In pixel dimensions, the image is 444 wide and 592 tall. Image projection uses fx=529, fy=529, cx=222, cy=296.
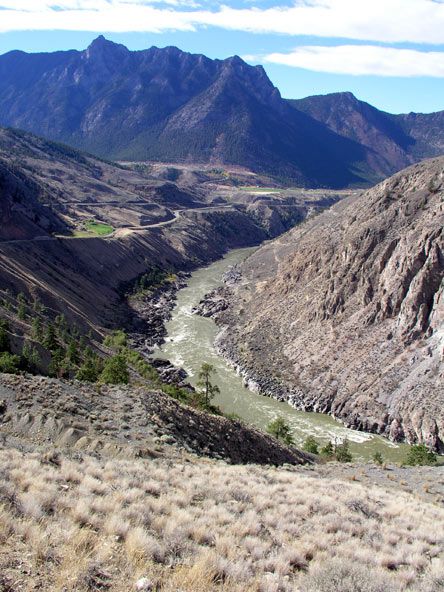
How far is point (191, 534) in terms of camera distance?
34.3 ft

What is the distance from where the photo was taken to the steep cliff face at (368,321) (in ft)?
148

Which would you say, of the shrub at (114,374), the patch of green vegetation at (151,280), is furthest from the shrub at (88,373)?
the patch of green vegetation at (151,280)

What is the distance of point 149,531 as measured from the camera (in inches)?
401

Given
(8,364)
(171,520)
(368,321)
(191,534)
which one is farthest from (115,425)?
(368,321)

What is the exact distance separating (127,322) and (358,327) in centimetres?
3137

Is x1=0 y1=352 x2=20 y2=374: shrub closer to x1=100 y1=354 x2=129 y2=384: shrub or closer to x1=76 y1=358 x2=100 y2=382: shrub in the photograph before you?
x1=76 y1=358 x2=100 y2=382: shrub

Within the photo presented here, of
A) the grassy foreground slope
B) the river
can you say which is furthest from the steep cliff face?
the grassy foreground slope

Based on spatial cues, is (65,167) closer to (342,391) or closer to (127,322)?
(127,322)

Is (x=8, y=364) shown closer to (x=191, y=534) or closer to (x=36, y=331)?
(x=36, y=331)

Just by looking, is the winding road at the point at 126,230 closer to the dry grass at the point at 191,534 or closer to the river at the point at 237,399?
the river at the point at 237,399

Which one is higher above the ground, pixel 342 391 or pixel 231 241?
pixel 231 241

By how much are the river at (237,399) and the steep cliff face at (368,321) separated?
144 cm

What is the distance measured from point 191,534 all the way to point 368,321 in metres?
46.1

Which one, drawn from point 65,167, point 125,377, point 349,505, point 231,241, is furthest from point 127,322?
point 65,167
